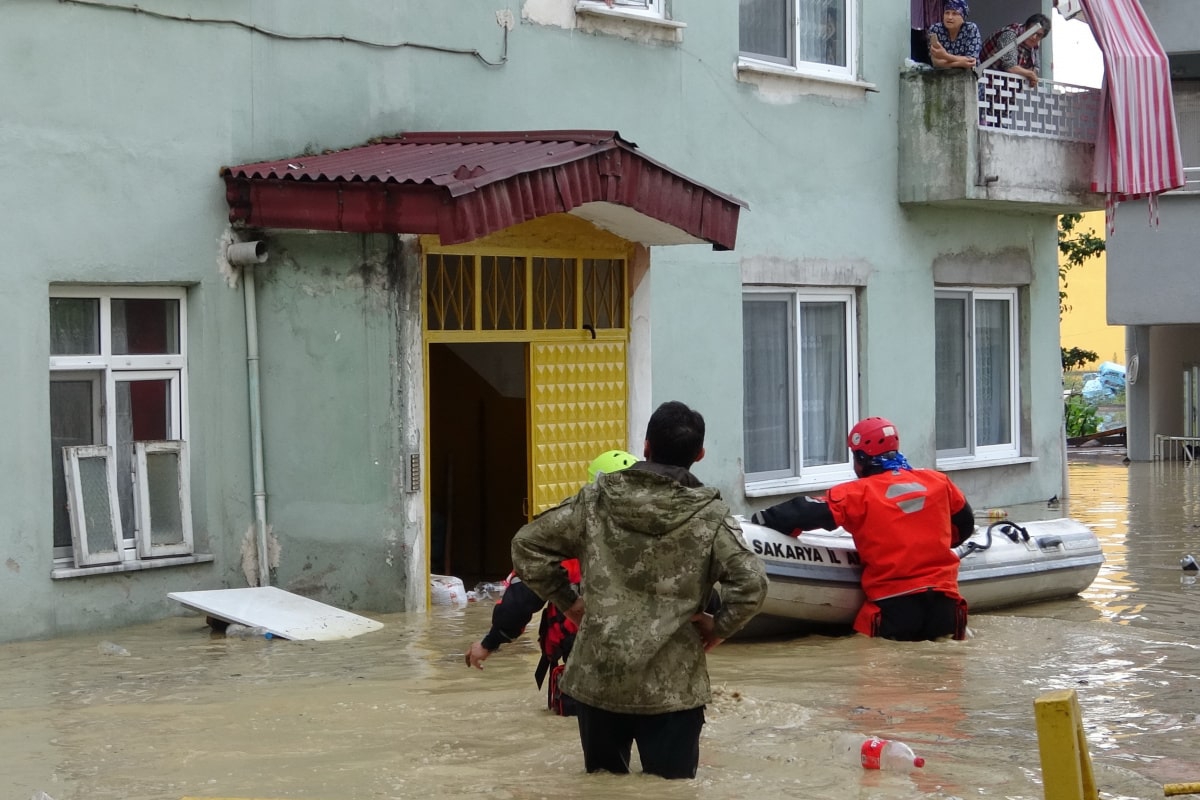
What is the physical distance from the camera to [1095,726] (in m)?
7.73

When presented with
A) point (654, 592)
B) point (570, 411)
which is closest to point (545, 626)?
point (654, 592)

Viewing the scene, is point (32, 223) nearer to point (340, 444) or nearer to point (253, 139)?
point (253, 139)

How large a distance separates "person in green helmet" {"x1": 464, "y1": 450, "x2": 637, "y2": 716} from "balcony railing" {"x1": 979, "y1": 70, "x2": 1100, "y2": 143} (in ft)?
Answer: 31.9

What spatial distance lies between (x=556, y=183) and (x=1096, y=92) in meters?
8.36

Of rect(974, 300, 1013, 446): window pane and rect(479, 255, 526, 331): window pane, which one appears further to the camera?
rect(974, 300, 1013, 446): window pane

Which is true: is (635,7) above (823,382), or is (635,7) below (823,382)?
above

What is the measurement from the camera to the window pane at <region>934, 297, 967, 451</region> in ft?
54.0

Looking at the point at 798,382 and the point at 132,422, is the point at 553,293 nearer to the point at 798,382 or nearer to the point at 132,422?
the point at 132,422

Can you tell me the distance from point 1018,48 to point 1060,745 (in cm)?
1303

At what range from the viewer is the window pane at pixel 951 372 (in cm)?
1647

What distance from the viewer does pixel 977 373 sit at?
1706 centimetres

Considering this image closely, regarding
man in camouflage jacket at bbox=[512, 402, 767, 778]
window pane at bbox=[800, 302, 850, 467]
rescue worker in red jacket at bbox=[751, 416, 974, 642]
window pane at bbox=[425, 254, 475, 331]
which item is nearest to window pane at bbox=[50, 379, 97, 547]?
window pane at bbox=[425, 254, 475, 331]

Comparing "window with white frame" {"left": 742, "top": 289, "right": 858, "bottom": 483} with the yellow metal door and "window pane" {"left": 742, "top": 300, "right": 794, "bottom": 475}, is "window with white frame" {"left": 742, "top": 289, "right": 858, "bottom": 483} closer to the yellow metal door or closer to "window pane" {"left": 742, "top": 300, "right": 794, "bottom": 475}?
"window pane" {"left": 742, "top": 300, "right": 794, "bottom": 475}

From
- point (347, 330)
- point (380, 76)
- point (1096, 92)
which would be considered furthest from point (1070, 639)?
point (1096, 92)
